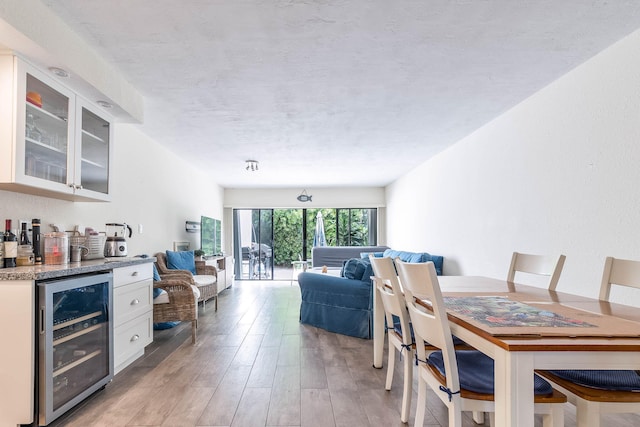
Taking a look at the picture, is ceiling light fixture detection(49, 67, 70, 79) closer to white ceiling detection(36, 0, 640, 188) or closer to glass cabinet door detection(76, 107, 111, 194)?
white ceiling detection(36, 0, 640, 188)

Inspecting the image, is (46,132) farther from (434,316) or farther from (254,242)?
(254,242)

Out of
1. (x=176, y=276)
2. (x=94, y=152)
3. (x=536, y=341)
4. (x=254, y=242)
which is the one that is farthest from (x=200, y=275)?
(x=536, y=341)

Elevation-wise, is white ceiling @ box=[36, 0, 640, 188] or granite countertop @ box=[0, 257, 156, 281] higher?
white ceiling @ box=[36, 0, 640, 188]

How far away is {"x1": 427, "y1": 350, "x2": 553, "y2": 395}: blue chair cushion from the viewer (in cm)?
143

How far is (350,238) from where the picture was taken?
9.16 meters

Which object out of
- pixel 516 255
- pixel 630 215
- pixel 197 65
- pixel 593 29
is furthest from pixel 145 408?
pixel 593 29

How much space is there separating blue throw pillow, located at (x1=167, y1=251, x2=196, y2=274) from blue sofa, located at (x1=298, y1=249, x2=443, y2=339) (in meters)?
1.77

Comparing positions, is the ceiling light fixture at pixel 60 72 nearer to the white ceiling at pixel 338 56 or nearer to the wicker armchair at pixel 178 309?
the white ceiling at pixel 338 56

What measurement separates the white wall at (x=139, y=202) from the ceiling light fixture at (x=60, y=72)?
0.87 metres

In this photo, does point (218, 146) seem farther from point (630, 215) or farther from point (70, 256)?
point (630, 215)

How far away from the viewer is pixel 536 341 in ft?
3.79

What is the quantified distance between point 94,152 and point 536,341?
320 cm

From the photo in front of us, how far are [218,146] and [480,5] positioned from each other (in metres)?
3.70

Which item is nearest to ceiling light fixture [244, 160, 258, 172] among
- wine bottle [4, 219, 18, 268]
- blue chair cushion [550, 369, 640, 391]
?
wine bottle [4, 219, 18, 268]
